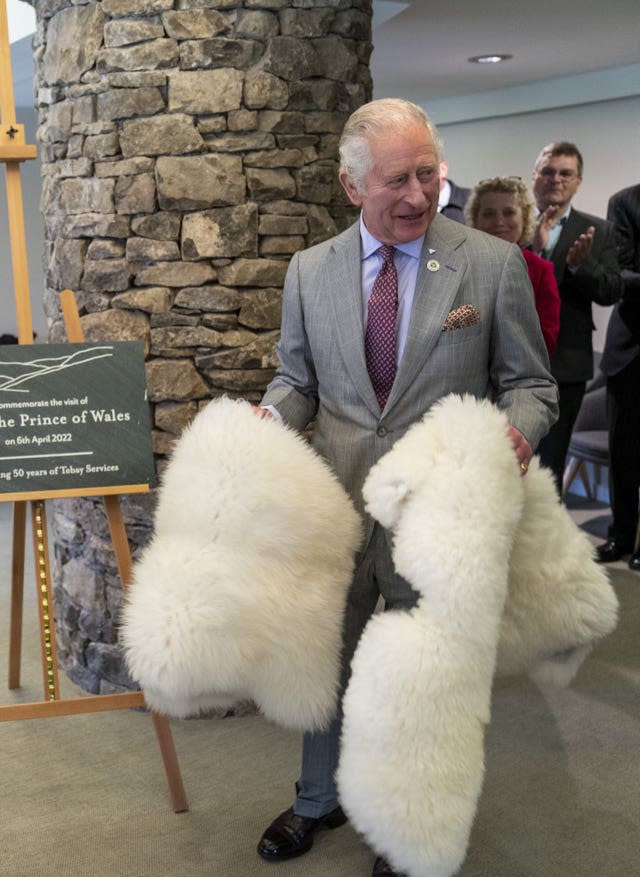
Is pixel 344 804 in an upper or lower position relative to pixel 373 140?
lower

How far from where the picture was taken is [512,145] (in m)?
6.94

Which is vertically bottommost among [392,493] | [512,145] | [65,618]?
[65,618]

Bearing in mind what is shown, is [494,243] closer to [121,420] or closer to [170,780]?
[121,420]

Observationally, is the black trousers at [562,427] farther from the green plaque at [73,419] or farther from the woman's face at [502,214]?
the green plaque at [73,419]

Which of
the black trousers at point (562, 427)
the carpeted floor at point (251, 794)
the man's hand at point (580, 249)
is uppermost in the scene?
the man's hand at point (580, 249)

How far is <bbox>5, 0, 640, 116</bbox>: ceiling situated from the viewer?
4.21 meters

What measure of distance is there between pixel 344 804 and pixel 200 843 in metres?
0.68

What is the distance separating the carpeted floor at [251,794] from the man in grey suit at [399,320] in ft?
1.37

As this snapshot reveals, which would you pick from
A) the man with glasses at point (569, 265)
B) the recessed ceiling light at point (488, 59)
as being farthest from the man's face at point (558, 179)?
the recessed ceiling light at point (488, 59)

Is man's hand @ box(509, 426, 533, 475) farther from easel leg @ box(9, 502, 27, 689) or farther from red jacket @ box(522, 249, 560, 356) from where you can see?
red jacket @ box(522, 249, 560, 356)

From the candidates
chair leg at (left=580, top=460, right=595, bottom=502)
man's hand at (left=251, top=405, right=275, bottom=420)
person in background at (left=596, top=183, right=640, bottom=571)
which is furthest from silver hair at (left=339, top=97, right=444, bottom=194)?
chair leg at (left=580, top=460, right=595, bottom=502)

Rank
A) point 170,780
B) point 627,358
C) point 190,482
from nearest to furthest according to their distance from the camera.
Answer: point 190,482
point 170,780
point 627,358

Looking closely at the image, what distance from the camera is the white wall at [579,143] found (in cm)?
602

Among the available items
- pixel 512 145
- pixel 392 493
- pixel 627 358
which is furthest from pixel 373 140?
pixel 512 145
